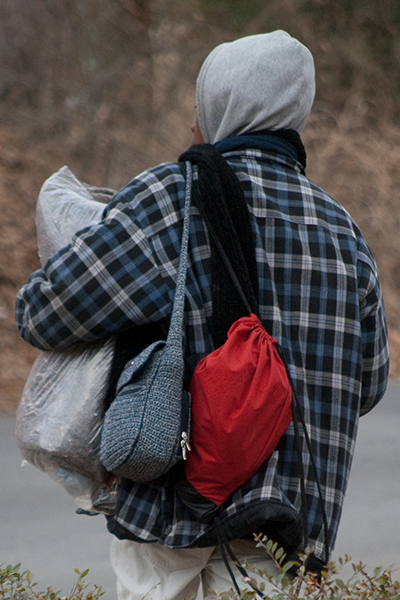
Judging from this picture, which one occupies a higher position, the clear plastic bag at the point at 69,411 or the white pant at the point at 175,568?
the clear plastic bag at the point at 69,411

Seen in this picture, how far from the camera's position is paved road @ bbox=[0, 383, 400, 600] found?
12.5 feet

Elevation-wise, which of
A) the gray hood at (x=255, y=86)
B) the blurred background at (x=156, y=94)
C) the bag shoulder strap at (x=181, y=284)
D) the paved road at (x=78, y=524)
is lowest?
the paved road at (x=78, y=524)

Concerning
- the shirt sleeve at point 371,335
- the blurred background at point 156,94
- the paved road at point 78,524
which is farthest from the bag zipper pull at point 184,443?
the blurred background at point 156,94

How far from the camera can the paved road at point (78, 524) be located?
12.5ft

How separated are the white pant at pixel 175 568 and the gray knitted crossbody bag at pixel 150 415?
28 cm

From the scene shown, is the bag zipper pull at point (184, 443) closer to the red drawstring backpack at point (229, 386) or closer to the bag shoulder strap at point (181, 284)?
the red drawstring backpack at point (229, 386)

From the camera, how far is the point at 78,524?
4.30m

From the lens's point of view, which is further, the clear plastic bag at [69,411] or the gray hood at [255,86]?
the gray hood at [255,86]

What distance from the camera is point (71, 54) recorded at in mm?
9828

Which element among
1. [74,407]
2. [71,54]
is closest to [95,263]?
[74,407]

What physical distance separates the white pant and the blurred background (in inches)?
233

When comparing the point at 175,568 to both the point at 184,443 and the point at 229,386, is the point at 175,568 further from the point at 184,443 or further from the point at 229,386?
the point at 229,386

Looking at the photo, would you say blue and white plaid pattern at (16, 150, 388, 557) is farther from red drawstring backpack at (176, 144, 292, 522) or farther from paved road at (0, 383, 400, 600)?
paved road at (0, 383, 400, 600)

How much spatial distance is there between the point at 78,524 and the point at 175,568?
255cm
